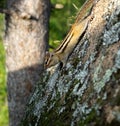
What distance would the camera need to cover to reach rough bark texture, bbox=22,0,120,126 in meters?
2.36

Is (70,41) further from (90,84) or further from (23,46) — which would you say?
(23,46)

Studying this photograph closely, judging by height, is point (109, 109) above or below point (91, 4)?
below

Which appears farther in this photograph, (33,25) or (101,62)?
(33,25)

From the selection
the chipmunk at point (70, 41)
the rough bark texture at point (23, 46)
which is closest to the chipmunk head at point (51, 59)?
the chipmunk at point (70, 41)

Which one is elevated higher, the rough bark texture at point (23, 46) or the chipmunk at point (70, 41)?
the chipmunk at point (70, 41)

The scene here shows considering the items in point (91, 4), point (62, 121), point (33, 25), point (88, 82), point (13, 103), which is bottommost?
point (13, 103)

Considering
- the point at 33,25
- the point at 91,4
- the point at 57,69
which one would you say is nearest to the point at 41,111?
the point at 57,69

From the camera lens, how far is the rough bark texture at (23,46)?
21.9 feet

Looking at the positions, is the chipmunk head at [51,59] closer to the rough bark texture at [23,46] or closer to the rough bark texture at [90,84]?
the rough bark texture at [90,84]

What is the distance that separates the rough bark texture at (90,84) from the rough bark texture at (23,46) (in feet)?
10.8

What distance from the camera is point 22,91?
6.81 m

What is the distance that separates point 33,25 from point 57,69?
3.36m

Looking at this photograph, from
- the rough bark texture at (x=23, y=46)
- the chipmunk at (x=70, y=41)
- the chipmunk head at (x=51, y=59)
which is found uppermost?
the chipmunk at (x=70, y=41)

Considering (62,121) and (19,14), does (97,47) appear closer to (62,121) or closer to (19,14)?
(62,121)
